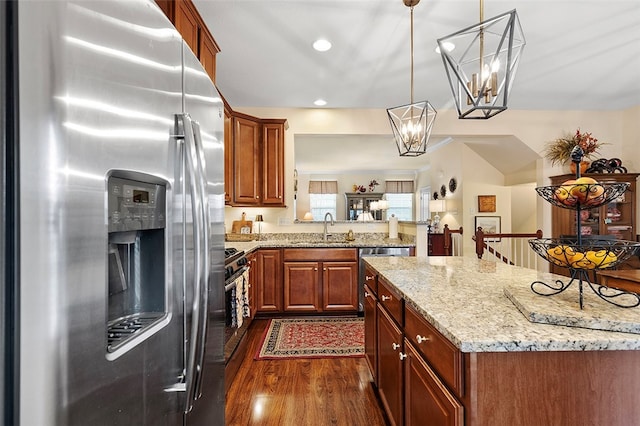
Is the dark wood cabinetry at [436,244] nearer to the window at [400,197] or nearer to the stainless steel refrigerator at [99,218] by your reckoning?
the window at [400,197]

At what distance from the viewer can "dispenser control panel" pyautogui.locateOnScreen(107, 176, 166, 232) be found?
2.26ft

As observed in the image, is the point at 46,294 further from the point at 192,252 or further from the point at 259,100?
the point at 259,100

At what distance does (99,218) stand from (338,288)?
3.52m

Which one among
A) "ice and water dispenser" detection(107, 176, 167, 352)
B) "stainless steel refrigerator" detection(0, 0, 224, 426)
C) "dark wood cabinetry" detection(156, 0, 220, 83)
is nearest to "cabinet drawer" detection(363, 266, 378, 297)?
"stainless steel refrigerator" detection(0, 0, 224, 426)

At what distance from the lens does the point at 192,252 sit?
1.00 metres

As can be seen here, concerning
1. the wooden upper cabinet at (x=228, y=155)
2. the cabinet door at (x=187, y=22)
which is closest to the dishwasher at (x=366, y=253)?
the wooden upper cabinet at (x=228, y=155)

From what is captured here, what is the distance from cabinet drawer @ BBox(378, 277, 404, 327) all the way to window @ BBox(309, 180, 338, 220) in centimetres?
891

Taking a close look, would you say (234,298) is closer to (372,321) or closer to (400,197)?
(372,321)

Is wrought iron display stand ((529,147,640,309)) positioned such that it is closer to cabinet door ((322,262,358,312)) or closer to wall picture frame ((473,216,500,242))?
cabinet door ((322,262,358,312))

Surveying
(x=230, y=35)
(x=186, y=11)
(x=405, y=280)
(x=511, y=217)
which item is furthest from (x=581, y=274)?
(x=511, y=217)

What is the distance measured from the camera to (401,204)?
10.9 meters

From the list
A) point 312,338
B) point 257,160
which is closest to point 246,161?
point 257,160

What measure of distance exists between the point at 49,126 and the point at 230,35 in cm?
251

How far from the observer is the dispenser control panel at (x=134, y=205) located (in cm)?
69
